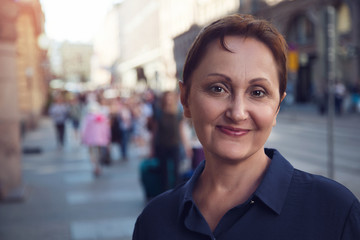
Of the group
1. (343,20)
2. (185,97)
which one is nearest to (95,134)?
(185,97)

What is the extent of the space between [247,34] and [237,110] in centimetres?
21

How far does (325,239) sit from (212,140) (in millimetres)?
398

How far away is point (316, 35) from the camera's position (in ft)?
110

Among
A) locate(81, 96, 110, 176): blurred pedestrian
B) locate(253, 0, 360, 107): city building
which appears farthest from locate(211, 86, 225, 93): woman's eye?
locate(253, 0, 360, 107): city building

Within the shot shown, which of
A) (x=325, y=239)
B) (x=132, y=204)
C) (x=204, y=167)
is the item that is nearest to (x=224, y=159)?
(x=204, y=167)

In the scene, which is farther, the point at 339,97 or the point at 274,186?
the point at 339,97

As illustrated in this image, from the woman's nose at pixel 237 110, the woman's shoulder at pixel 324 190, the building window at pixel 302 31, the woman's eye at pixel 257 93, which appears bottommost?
the woman's shoulder at pixel 324 190

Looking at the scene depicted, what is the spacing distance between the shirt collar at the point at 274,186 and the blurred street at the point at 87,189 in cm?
461

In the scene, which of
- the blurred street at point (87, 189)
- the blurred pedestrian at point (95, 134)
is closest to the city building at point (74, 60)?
the blurred street at point (87, 189)

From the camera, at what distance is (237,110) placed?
1.30 meters

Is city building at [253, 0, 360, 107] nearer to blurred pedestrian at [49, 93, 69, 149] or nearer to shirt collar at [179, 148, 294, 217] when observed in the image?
blurred pedestrian at [49, 93, 69, 149]

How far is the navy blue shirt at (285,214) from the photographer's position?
1189mm

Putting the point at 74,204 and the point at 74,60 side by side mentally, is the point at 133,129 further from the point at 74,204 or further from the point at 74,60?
the point at 74,60

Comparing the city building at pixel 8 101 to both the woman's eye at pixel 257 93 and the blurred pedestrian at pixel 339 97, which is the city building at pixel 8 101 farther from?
the blurred pedestrian at pixel 339 97
